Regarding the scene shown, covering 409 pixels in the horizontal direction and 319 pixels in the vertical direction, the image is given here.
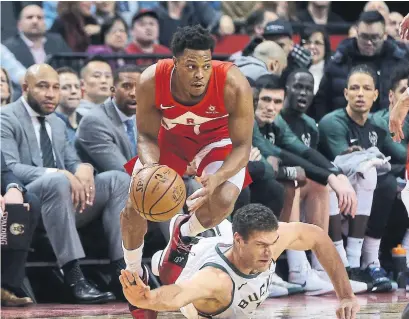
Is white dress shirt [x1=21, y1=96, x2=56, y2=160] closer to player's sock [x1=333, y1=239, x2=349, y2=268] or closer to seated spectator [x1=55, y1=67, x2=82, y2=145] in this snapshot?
seated spectator [x1=55, y1=67, x2=82, y2=145]

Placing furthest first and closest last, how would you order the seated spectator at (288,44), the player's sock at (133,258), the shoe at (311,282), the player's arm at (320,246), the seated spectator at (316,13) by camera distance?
the seated spectator at (316,13) < the seated spectator at (288,44) < the shoe at (311,282) < the player's sock at (133,258) < the player's arm at (320,246)

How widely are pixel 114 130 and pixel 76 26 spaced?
3372 mm

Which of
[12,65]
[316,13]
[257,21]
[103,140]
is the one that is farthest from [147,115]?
[316,13]

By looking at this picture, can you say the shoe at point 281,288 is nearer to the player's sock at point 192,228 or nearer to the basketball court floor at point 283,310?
the basketball court floor at point 283,310

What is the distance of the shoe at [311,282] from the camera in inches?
369

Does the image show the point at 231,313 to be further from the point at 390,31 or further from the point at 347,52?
the point at 390,31

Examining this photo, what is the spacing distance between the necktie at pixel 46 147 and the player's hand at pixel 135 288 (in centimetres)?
388

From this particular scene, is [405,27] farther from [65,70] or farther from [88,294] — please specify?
[65,70]

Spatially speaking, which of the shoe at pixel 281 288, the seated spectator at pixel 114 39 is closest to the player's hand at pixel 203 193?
the shoe at pixel 281 288

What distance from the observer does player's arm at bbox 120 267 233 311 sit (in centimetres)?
529

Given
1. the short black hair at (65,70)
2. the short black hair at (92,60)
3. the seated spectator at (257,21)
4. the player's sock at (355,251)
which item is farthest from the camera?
the seated spectator at (257,21)

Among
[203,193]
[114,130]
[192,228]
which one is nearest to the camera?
[203,193]

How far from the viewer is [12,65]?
429 inches

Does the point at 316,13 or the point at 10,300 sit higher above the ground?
the point at 316,13
